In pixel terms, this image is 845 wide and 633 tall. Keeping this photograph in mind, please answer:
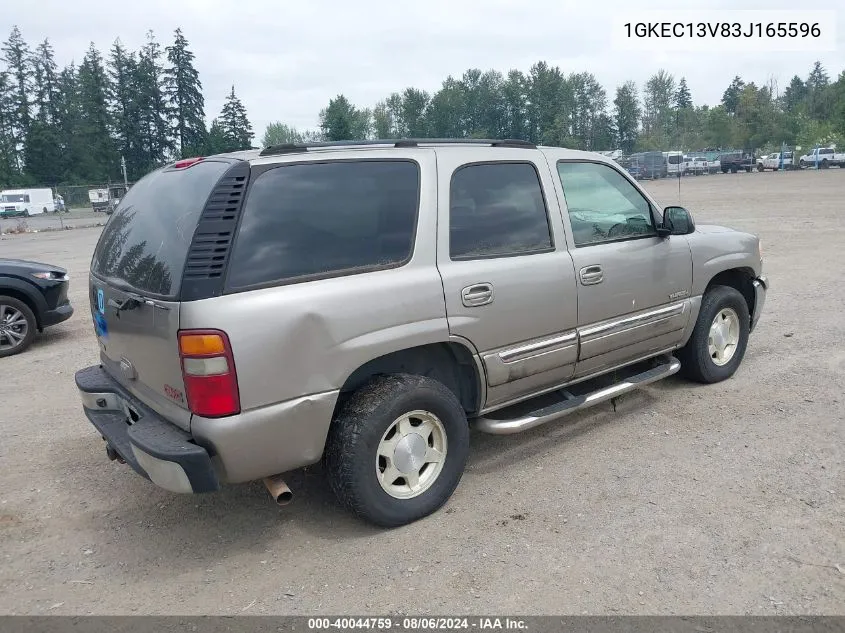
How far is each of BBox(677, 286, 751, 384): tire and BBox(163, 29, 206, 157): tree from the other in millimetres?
85741

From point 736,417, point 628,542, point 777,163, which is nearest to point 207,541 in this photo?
point 628,542

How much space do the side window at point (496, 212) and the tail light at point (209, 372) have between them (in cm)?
134

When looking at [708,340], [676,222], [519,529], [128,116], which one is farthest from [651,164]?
[128,116]

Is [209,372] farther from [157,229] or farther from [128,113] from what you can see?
[128,113]

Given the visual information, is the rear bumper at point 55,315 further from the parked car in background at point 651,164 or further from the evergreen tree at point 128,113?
the evergreen tree at point 128,113

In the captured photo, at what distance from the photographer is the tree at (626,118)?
84.7m

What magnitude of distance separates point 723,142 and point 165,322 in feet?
268

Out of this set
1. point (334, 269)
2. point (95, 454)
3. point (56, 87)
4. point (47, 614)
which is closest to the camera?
point (47, 614)

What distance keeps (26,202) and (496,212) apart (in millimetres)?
51182

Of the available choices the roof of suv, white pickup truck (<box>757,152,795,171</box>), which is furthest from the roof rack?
white pickup truck (<box>757,152,795,171</box>)

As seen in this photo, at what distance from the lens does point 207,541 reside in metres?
3.47

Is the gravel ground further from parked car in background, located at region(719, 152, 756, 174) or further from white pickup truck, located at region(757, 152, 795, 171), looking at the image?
white pickup truck, located at region(757, 152, 795, 171)

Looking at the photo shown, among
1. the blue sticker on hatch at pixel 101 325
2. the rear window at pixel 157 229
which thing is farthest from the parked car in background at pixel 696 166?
the blue sticker on hatch at pixel 101 325

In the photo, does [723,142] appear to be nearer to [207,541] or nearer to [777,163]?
[777,163]
